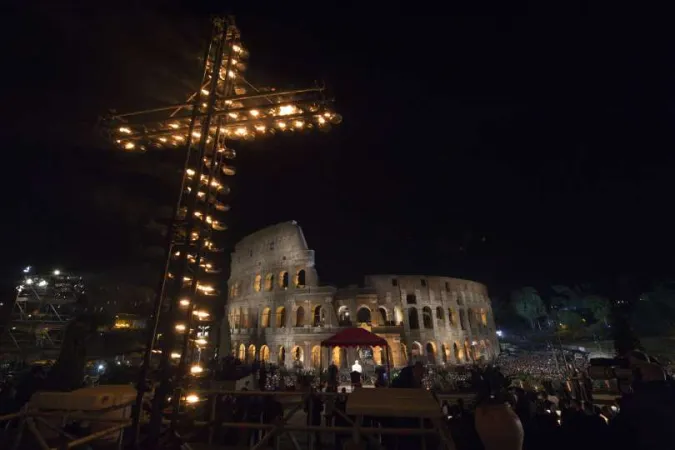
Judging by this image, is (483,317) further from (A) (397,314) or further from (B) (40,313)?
(B) (40,313)

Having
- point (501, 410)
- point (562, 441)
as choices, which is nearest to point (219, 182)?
point (501, 410)

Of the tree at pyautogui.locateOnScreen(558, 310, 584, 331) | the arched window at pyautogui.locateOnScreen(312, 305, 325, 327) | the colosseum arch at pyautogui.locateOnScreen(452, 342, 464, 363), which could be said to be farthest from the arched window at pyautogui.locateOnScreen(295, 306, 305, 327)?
the tree at pyautogui.locateOnScreen(558, 310, 584, 331)

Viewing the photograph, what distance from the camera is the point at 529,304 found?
63.2 m

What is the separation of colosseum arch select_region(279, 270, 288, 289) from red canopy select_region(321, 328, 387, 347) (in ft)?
62.2

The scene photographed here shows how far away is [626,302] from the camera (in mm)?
56188

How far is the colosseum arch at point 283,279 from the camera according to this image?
31.4m

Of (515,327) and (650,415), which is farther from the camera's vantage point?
(515,327)

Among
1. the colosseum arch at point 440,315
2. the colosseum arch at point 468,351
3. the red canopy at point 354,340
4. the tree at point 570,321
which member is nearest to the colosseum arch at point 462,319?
the colosseum arch at point 468,351

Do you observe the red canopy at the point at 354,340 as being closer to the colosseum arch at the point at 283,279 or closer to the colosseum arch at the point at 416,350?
the colosseum arch at the point at 283,279

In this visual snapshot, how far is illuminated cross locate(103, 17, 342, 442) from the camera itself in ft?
15.6

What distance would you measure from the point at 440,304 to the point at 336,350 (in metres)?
13.2

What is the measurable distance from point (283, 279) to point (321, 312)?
5.86 metres

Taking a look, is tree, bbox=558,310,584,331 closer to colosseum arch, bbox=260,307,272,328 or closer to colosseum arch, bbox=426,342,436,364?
colosseum arch, bbox=426,342,436,364

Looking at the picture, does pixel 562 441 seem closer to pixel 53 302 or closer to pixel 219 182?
pixel 219 182
